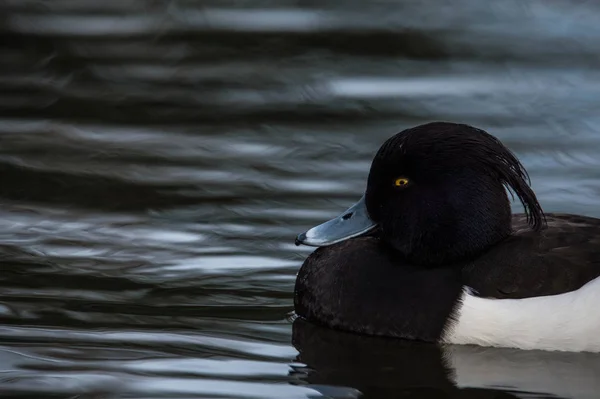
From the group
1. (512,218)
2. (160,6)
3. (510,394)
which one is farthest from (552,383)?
(160,6)

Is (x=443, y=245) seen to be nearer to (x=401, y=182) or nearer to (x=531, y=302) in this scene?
(x=401, y=182)

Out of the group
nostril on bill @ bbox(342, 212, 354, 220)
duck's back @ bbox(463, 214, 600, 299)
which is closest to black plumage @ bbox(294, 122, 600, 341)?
duck's back @ bbox(463, 214, 600, 299)

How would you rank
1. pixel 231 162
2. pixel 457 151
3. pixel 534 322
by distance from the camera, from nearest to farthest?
pixel 534 322, pixel 457 151, pixel 231 162

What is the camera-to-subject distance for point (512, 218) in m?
7.54

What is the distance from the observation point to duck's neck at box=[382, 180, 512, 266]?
7102 millimetres

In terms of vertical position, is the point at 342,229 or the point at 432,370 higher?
the point at 342,229

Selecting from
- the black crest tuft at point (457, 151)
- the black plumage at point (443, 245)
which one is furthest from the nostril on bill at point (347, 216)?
the black crest tuft at point (457, 151)

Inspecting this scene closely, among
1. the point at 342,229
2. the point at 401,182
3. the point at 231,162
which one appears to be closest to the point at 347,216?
the point at 342,229

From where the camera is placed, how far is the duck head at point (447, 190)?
23.2 ft

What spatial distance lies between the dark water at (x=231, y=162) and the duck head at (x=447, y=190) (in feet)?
1.62

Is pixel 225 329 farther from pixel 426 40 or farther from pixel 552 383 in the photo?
pixel 426 40

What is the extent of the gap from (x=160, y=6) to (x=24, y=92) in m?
2.03

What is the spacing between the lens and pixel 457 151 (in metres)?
7.08

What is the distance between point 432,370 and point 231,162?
3102 millimetres
